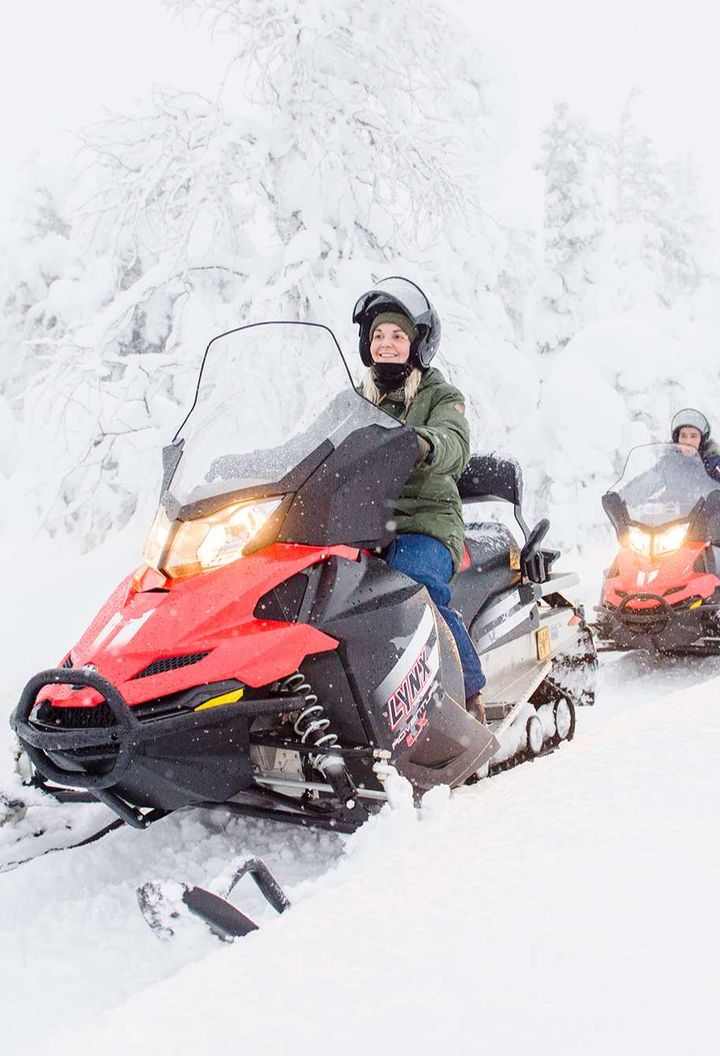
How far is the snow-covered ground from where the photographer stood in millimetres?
1362

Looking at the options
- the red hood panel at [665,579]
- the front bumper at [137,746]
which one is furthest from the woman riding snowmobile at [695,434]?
the front bumper at [137,746]

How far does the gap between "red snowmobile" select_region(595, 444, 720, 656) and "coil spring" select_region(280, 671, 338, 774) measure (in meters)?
4.08

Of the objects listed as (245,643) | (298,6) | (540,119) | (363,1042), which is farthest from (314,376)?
(540,119)

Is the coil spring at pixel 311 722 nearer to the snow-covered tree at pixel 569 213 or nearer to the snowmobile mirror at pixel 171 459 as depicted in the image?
the snowmobile mirror at pixel 171 459

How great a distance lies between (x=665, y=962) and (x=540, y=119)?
2150 cm

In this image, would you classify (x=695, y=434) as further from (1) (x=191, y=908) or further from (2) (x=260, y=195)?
(1) (x=191, y=908)

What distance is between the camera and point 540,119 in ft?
66.6

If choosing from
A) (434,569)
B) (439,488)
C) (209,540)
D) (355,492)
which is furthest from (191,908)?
(439,488)

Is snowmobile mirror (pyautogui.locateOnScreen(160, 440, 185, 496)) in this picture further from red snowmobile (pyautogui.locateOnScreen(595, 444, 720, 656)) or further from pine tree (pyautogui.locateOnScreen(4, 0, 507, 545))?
pine tree (pyautogui.locateOnScreen(4, 0, 507, 545))

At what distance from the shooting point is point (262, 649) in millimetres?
2473

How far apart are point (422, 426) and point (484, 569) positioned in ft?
3.15

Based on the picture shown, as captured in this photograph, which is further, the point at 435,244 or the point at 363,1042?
the point at 435,244

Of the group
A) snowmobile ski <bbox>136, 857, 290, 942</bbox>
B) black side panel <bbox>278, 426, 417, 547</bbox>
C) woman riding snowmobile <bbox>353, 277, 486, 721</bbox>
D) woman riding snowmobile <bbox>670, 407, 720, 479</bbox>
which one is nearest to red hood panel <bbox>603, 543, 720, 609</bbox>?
woman riding snowmobile <bbox>670, 407, 720, 479</bbox>

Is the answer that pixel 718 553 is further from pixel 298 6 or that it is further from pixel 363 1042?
pixel 298 6
